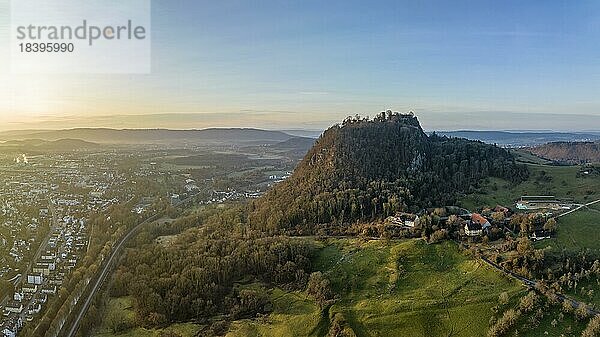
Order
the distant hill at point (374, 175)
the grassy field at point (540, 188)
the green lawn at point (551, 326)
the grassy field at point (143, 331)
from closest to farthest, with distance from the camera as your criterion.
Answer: the green lawn at point (551, 326) < the grassy field at point (143, 331) < the distant hill at point (374, 175) < the grassy field at point (540, 188)

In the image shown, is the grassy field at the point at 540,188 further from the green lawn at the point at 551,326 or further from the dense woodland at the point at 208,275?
the green lawn at the point at 551,326

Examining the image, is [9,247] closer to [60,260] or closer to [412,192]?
[60,260]

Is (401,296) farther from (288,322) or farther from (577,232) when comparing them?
(577,232)

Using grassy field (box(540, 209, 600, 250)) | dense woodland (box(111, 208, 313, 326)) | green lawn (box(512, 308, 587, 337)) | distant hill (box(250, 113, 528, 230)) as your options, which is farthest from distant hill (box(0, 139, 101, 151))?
green lawn (box(512, 308, 587, 337))

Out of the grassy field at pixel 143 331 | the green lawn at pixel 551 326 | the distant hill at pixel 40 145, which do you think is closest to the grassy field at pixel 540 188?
the green lawn at pixel 551 326

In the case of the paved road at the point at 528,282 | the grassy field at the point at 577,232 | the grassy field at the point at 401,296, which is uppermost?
the grassy field at the point at 577,232

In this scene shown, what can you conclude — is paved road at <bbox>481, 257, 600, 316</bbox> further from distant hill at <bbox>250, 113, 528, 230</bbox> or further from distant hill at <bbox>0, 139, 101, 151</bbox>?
distant hill at <bbox>0, 139, 101, 151</bbox>

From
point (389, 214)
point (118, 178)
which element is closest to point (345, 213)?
point (389, 214)
